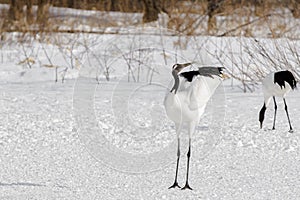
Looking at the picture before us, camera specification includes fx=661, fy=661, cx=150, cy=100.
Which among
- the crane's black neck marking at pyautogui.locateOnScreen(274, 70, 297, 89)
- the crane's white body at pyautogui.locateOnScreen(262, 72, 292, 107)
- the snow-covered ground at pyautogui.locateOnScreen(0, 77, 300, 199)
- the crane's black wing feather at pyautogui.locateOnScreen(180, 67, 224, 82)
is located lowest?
the snow-covered ground at pyautogui.locateOnScreen(0, 77, 300, 199)

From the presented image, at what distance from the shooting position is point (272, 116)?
5207 millimetres

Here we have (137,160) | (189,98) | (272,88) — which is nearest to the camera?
(189,98)

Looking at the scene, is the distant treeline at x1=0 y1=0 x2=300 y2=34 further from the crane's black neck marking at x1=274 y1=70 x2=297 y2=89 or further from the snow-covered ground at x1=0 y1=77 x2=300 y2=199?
the crane's black neck marking at x1=274 y1=70 x2=297 y2=89

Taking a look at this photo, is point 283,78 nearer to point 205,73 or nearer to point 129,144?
point 129,144

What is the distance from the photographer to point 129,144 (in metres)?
4.39

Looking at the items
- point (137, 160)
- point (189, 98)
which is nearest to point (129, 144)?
point (137, 160)

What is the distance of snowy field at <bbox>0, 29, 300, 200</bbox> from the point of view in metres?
3.44

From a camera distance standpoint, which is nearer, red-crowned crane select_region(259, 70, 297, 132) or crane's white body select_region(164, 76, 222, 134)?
crane's white body select_region(164, 76, 222, 134)

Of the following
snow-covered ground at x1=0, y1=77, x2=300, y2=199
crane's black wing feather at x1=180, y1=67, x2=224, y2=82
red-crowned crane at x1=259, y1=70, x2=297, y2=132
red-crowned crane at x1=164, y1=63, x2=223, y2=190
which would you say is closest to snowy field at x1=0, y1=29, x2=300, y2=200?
snow-covered ground at x1=0, y1=77, x2=300, y2=199

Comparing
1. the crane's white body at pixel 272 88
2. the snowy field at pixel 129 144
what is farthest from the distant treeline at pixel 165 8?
the crane's white body at pixel 272 88

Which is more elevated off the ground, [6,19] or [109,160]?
[6,19]

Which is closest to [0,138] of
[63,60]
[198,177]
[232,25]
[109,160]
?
[109,160]

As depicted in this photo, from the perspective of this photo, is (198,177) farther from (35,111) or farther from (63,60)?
(63,60)

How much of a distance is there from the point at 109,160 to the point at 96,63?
351 cm
